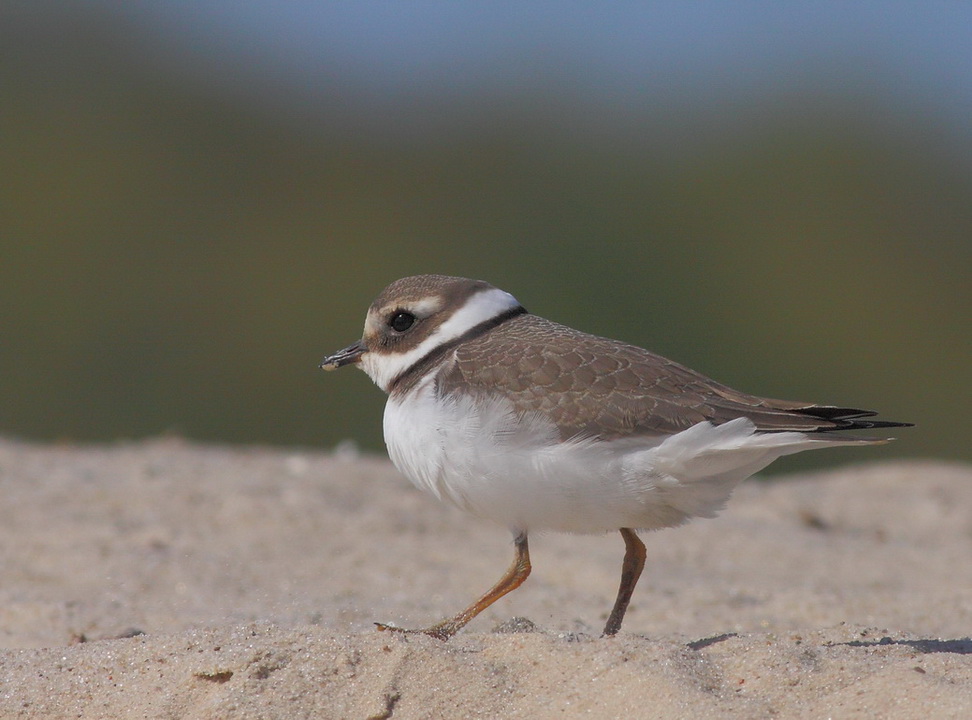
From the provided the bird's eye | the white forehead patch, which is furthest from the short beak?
the bird's eye

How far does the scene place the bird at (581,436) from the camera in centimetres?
426

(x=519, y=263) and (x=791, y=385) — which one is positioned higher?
(x=519, y=263)

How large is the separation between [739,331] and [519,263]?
12.0 ft

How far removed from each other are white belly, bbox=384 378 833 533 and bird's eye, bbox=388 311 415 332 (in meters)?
0.75

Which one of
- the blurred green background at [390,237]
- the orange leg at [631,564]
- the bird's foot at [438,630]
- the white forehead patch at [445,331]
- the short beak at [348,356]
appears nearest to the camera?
the bird's foot at [438,630]

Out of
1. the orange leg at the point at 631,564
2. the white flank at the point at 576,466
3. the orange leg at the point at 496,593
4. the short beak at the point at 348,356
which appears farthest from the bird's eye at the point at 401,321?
the orange leg at the point at 631,564

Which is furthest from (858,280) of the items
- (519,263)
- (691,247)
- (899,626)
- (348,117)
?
(899,626)

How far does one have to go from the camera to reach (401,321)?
516 centimetres

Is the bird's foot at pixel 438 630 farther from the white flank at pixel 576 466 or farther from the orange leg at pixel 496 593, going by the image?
the white flank at pixel 576 466

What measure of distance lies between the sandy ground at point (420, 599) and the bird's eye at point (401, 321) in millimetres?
1263

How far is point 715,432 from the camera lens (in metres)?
4.22

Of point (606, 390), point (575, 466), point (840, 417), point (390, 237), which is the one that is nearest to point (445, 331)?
point (606, 390)

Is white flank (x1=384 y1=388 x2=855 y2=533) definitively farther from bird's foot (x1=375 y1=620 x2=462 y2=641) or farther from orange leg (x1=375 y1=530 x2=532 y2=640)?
bird's foot (x1=375 y1=620 x2=462 y2=641)

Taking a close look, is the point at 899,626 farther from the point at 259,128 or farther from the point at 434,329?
the point at 259,128
